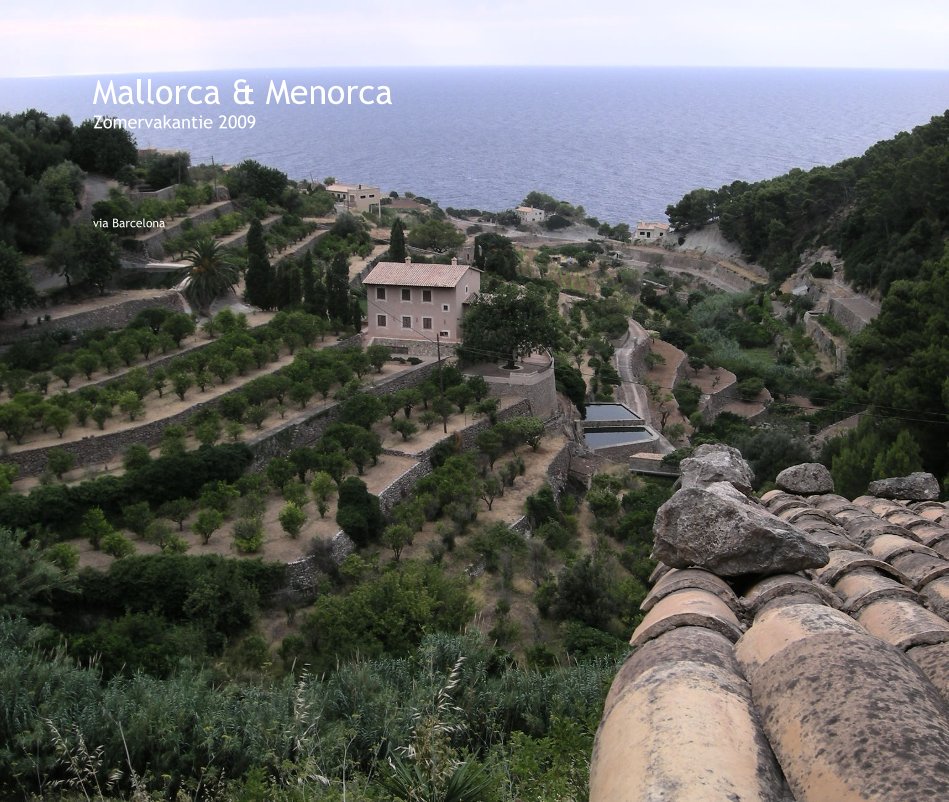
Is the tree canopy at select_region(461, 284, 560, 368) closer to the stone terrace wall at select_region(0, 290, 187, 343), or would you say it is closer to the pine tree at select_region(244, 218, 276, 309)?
the pine tree at select_region(244, 218, 276, 309)

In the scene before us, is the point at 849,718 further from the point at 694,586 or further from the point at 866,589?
the point at 866,589

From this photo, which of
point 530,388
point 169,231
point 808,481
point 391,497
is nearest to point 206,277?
point 169,231

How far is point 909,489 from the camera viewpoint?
1177 centimetres

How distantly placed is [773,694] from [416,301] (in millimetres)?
30712

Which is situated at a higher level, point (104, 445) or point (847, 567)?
point (847, 567)

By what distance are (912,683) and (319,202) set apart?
55.1 m

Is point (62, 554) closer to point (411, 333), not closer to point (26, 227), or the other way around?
point (411, 333)

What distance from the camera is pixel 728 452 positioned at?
8.55 m

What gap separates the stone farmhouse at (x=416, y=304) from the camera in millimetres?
33469

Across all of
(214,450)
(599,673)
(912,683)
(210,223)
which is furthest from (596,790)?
(210,223)

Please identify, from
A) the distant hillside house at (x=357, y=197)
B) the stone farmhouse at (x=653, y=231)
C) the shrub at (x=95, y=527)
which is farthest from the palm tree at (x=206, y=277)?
the stone farmhouse at (x=653, y=231)

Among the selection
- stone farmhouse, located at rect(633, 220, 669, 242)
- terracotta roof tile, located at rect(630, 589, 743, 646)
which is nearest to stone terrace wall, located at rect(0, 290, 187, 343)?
terracotta roof tile, located at rect(630, 589, 743, 646)

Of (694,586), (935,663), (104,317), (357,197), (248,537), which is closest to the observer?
(935,663)

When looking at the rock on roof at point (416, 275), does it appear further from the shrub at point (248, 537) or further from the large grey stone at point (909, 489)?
the large grey stone at point (909, 489)
